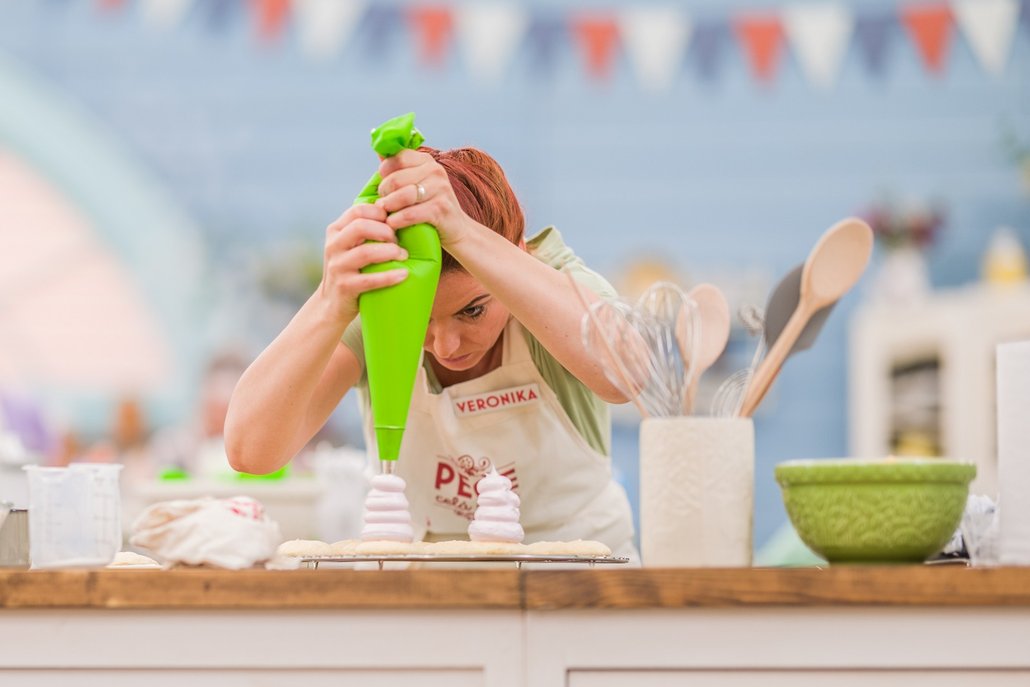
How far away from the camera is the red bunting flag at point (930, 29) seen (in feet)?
13.7

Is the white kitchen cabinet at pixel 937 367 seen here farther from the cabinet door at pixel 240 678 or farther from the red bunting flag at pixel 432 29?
the cabinet door at pixel 240 678

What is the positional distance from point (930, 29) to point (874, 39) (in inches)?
7.5

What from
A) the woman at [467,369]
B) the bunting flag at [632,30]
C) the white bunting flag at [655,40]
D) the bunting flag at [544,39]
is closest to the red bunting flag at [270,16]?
the bunting flag at [632,30]

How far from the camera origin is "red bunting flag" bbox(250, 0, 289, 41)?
431 cm

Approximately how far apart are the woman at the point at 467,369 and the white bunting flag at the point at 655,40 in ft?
9.57

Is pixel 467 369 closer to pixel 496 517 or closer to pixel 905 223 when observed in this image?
pixel 496 517

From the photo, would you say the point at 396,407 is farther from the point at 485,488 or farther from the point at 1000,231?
the point at 1000,231

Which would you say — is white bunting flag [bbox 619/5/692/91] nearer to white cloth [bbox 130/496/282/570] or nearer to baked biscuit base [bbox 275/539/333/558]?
baked biscuit base [bbox 275/539/333/558]

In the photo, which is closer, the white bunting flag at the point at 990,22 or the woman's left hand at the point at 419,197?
the woman's left hand at the point at 419,197

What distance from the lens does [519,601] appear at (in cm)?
79

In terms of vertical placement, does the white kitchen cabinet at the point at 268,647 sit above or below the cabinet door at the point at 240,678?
above

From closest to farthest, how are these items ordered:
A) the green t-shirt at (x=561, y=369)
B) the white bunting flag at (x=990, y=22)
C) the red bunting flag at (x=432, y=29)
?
the green t-shirt at (x=561, y=369) → the white bunting flag at (x=990, y=22) → the red bunting flag at (x=432, y=29)

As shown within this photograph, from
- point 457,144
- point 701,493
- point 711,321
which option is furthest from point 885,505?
point 457,144

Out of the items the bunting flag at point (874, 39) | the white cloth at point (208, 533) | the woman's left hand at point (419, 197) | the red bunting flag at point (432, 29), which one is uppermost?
the red bunting flag at point (432, 29)
